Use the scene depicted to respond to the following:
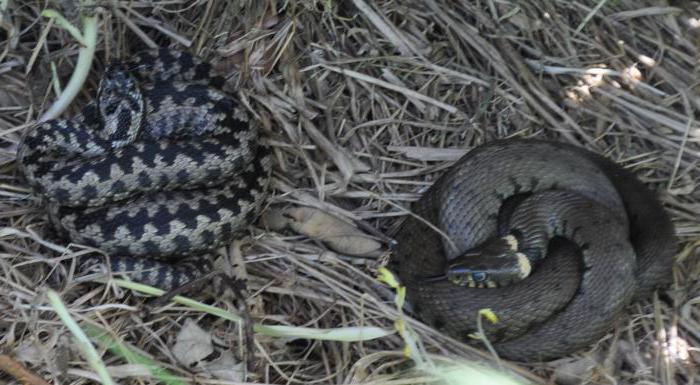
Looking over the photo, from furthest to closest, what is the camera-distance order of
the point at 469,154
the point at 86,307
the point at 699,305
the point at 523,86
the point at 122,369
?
the point at 523,86, the point at 469,154, the point at 699,305, the point at 86,307, the point at 122,369

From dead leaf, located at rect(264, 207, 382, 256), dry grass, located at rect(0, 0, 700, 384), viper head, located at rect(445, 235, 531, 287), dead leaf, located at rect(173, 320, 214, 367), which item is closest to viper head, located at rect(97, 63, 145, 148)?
dry grass, located at rect(0, 0, 700, 384)

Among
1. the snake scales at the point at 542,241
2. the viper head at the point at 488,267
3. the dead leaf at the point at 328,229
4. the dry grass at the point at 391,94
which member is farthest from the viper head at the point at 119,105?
the viper head at the point at 488,267

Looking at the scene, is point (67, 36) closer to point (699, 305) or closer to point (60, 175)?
point (60, 175)

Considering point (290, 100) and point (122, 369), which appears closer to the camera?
point (122, 369)

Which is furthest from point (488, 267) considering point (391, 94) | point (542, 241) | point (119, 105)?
point (119, 105)

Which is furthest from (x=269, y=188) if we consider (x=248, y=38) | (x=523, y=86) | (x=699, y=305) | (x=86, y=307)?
(x=699, y=305)

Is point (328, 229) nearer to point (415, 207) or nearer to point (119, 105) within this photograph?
point (415, 207)
